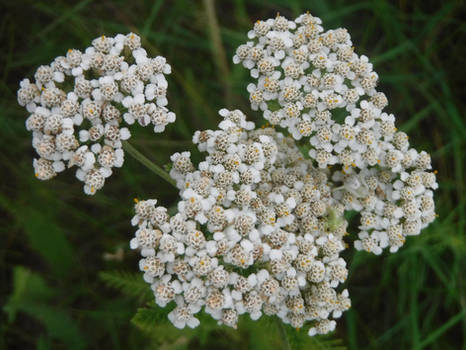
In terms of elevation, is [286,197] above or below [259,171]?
below

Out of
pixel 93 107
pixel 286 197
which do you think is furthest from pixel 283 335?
pixel 93 107

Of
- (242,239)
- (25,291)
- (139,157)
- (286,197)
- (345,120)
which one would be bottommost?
(242,239)

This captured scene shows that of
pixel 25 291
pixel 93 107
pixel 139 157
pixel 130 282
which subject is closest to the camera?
Result: pixel 93 107

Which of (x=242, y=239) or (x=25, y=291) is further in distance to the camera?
(x=25, y=291)

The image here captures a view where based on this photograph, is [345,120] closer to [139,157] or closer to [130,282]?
[139,157]

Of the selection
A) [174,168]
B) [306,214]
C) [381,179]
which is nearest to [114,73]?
[174,168]

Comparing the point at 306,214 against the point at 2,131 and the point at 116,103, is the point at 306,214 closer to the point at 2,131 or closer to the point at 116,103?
the point at 116,103
